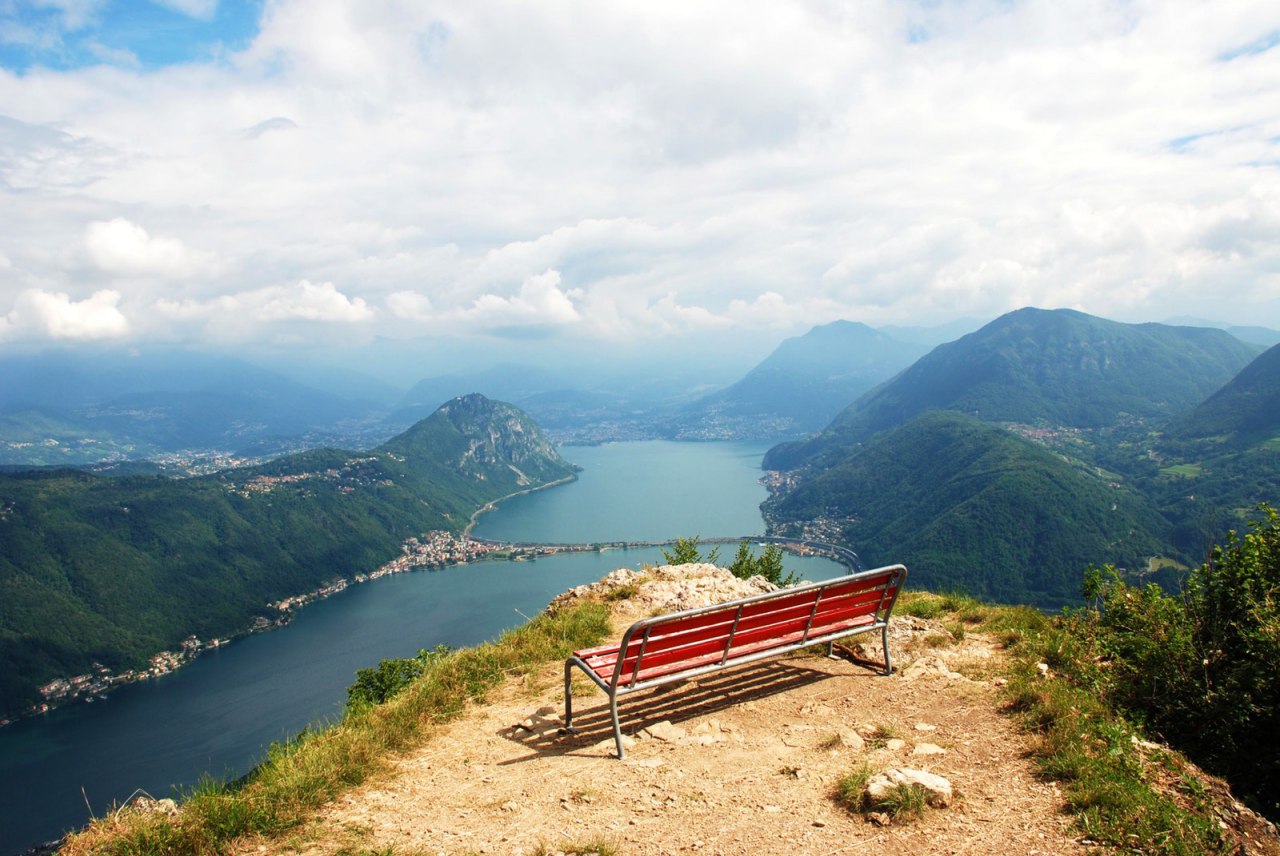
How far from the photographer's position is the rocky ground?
407 centimetres

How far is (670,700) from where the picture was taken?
256 inches

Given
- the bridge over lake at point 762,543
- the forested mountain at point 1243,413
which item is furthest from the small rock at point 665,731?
the forested mountain at point 1243,413

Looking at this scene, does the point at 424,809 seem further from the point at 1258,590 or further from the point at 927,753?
the point at 1258,590

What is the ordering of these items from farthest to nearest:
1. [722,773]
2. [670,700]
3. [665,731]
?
[670,700], [665,731], [722,773]

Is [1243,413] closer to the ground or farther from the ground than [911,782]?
closer to the ground

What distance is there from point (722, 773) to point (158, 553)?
148 metres

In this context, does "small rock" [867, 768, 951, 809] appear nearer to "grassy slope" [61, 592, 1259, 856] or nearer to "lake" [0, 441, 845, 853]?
"grassy slope" [61, 592, 1259, 856]

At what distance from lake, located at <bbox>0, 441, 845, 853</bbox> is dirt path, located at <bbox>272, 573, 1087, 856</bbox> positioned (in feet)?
85.3

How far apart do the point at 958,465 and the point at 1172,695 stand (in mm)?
152163

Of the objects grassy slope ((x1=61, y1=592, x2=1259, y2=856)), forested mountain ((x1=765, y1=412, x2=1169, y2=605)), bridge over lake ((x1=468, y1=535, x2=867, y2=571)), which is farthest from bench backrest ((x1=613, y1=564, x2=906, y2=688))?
bridge over lake ((x1=468, y1=535, x2=867, y2=571))

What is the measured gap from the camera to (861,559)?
4515 inches

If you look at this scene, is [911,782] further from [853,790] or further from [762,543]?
[762,543]

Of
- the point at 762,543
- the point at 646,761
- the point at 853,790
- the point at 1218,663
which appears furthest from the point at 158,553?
the point at 1218,663

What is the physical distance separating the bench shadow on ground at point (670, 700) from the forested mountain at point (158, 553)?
109794mm
